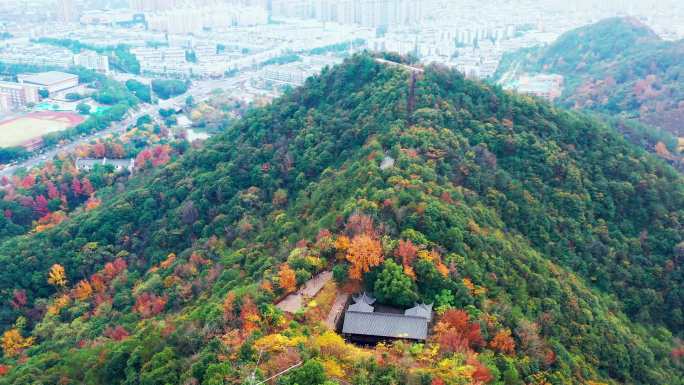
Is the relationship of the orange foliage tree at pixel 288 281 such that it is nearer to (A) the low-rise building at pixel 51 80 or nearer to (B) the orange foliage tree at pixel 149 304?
(B) the orange foliage tree at pixel 149 304

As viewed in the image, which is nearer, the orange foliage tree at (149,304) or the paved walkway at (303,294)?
the paved walkway at (303,294)

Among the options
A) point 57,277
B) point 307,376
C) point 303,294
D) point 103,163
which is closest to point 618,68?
point 103,163

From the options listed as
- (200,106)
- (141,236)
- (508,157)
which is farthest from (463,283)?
(200,106)

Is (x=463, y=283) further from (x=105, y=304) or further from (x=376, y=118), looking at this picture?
(x=105, y=304)

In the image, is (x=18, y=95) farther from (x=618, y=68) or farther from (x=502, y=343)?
(x=618, y=68)

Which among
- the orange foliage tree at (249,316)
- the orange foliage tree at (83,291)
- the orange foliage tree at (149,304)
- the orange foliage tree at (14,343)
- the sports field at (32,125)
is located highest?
the orange foliage tree at (249,316)

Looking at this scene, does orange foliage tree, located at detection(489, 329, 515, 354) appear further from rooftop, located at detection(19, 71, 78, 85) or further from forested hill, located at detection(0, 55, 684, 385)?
rooftop, located at detection(19, 71, 78, 85)

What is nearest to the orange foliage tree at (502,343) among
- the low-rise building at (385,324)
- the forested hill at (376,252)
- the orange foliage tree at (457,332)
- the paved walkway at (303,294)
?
the forested hill at (376,252)
